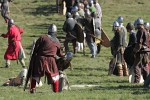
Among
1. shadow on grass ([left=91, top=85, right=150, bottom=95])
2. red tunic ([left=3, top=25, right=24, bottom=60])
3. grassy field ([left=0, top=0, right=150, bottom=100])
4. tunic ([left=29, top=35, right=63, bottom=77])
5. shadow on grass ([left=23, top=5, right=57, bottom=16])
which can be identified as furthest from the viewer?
shadow on grass ([left=23, top=5, right=57, bottom=16])

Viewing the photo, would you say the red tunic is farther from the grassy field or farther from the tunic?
the tunic

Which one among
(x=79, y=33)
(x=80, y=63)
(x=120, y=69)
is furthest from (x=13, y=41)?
(x=120, y=69)

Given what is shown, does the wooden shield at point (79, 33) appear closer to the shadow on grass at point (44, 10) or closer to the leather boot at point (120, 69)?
the leather boot at point (120, 69)

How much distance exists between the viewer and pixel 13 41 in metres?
20.5

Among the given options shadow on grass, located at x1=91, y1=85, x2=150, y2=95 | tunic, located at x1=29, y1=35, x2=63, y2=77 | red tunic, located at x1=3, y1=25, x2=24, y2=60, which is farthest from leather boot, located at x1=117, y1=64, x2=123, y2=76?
tunic, located at x1=29, y1=35, x2=63, y2=77

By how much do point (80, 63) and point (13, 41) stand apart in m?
2.81

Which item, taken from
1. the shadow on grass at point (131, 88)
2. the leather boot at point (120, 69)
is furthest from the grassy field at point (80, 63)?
the leather boot at point (120, 69)

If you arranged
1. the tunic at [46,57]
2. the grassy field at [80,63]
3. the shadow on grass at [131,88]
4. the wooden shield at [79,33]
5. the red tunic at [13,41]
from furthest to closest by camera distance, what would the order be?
1. the wooden shield at [79,33]
2. the red tunic at [13,41]
3. the tunic at [46,57]
4. the shadow on grass at [131,88]
5. the grassy field at [80,63]

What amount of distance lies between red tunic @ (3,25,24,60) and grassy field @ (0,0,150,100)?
1.57 ft

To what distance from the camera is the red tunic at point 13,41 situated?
20312 millimetres

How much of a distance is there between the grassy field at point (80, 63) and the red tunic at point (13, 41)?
1.57 ft

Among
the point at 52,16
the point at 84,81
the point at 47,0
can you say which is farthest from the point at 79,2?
the point at 47,0

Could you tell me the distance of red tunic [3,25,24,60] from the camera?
20.3 metres

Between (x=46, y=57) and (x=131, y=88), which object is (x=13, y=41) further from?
(x=131, y=88)
